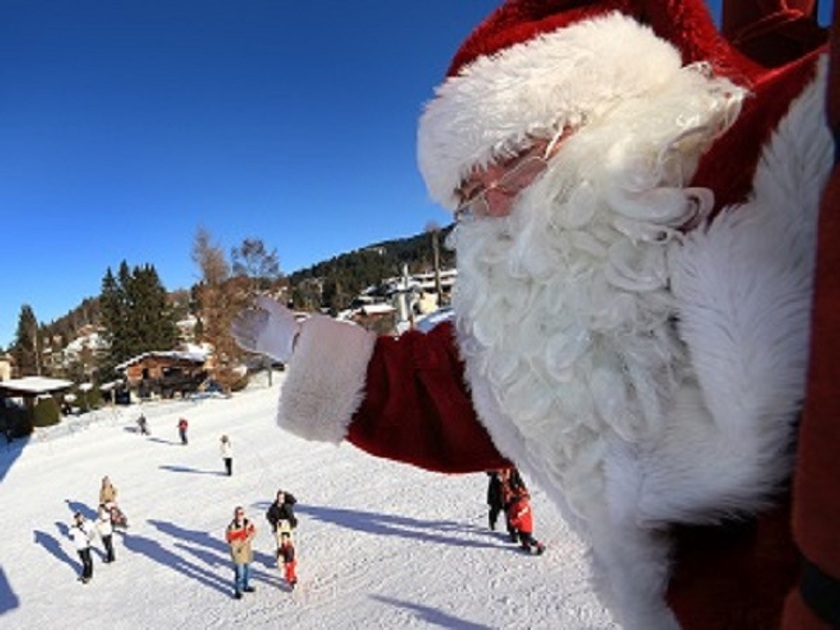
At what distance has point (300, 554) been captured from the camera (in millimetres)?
8945

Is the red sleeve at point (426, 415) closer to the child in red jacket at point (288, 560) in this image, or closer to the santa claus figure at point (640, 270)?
Result: the santa claus figure at point (640, 270)

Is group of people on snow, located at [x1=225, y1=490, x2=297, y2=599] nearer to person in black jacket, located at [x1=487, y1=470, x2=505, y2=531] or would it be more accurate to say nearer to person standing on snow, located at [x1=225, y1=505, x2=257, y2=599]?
person standing on snow, located at [x1=225, y1=505, x2=257, y2=599]

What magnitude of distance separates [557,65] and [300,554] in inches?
354

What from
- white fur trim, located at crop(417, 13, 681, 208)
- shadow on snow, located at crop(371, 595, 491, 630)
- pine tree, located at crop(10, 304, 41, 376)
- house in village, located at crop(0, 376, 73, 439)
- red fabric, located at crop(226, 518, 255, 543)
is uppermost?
pine tree, located at crop(10, 304, 41, 376)

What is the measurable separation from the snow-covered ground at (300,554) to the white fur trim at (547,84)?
18.2 feet

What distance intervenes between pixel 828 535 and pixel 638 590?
40 centimetres

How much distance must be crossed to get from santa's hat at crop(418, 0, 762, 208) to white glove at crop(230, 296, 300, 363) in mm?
490

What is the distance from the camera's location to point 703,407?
2.23 feet

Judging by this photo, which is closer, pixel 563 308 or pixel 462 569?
pixel 563 308

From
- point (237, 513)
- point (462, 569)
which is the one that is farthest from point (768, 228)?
point (237, 513)

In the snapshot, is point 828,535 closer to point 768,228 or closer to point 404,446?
point 768,228

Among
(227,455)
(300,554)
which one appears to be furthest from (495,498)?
(227,455)

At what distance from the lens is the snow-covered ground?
6.72 m

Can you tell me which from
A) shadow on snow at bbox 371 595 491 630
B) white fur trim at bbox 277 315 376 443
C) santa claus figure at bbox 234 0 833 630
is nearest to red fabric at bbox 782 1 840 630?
santa claus figure at bbox 234 0 833 630
